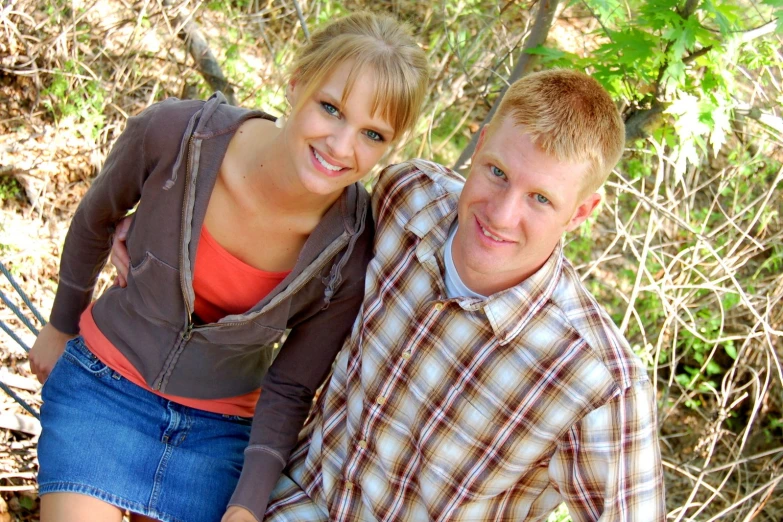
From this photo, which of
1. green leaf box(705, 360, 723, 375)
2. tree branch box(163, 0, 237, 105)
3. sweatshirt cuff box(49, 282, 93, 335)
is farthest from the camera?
green leaf box(705, 360, 723, 375)

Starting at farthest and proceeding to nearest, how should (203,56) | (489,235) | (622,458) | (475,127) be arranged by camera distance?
(475,127) < (203,56) < (489,235) < (622,458)

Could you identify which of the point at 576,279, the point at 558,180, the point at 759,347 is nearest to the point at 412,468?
the point at 576,279

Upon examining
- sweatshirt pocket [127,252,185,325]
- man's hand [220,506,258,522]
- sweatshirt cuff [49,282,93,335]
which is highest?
sweatshirt pocket [127,252,185,325]

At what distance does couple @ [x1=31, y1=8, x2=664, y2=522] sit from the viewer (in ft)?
5.91

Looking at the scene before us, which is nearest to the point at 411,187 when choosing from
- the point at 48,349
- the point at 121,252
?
the point at 121,252

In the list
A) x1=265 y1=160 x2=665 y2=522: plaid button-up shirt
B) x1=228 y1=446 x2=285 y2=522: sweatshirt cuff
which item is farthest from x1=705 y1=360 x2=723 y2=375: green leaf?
x1=228 y1=446 x2=285 y2=522: sweatshirt cuff

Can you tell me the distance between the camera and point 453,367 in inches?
76.1

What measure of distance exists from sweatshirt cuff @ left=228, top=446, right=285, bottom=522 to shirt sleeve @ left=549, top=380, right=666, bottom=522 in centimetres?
88

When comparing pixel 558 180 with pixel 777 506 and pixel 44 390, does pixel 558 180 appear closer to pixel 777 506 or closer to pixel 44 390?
pixel 44 390

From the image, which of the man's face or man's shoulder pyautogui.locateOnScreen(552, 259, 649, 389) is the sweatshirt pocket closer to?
the man's face

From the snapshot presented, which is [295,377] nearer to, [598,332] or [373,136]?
[373,136]

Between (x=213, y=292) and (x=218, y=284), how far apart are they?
0.03 meters

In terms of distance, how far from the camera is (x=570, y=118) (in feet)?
5.85

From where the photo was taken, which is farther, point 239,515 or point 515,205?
point 239,515
